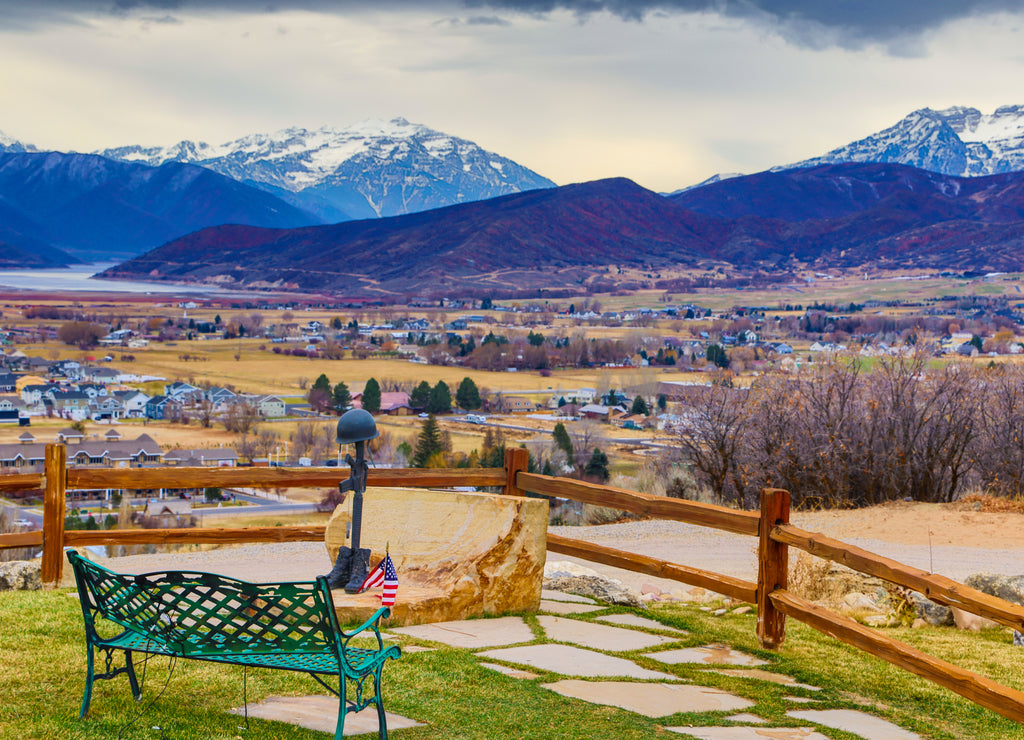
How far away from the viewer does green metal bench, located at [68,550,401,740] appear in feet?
13.4

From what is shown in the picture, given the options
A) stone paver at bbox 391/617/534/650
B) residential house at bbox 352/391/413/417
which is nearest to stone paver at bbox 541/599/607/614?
stone paver at bbox 391/617/534/650

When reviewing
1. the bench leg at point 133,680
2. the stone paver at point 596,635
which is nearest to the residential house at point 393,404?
the stone paver at point 596,635

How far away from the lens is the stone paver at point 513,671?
569 centimetres

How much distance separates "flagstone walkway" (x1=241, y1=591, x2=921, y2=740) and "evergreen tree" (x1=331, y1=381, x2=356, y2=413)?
46458 millimetres

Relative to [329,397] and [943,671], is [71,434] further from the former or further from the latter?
[943,671]

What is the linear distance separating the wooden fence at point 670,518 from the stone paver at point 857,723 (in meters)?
0.32

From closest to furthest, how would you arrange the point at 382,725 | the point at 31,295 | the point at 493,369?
1. the point at 382,725
2. the point at 493,369
3. the point at 31,295

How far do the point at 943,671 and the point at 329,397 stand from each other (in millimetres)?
52885

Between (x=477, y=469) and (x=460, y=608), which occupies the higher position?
(x=477, y=469)

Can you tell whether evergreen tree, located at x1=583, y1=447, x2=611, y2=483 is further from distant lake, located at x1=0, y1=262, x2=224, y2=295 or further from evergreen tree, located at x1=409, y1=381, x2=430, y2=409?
distant lake, located at x1=0, y1=262, x2=224, y2=295

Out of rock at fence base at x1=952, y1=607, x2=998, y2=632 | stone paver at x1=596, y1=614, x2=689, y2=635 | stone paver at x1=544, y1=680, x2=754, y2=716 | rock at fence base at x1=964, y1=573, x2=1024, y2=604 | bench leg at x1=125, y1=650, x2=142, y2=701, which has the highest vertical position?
bench leg at x1=125, y1=650, x2=142, y2=701

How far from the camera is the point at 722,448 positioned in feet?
67.7

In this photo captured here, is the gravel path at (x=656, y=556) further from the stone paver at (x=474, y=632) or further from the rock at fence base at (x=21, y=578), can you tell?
the stone paver at (x=474, y=632)

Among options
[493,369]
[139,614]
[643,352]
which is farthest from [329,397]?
[139,614]
